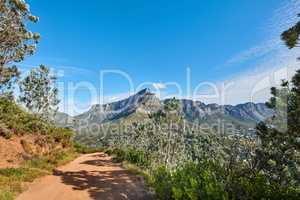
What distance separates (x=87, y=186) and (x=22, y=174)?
3702mm

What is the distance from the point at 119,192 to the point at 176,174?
3629 mm

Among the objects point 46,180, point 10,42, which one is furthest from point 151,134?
point 10,42

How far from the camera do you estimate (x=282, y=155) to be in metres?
27.9

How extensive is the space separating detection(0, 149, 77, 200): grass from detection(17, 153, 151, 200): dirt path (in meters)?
0.44

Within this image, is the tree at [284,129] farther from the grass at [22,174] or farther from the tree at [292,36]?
the grass at [22,174]

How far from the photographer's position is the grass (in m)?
15.6

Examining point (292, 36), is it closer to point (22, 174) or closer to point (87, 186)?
point (87, 186)

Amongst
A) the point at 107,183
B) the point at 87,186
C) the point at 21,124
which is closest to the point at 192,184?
the point at 87,186

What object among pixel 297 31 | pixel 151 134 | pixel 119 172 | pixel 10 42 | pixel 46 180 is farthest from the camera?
pixel 151 134

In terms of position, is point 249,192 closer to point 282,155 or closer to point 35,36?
point 35,36

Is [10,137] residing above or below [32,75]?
below

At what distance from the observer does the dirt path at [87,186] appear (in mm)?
16359

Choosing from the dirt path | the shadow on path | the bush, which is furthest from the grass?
the bush

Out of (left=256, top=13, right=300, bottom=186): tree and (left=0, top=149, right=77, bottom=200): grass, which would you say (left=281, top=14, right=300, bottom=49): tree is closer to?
(left=256, top=13, right=300, bottom=186): tree
